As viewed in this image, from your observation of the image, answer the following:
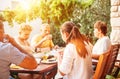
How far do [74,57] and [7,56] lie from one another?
0.77 m

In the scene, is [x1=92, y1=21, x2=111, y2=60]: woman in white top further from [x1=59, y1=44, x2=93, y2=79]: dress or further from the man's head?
the man's head

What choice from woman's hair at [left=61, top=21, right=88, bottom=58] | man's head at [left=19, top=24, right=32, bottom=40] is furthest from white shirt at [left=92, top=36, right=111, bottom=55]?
man's head at [left=19, top=24, right=32, bottom=40]

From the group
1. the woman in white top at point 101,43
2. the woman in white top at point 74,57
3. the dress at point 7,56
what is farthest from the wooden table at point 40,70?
the woman in white top at point 101,43

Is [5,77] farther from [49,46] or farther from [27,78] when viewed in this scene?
[49,46]

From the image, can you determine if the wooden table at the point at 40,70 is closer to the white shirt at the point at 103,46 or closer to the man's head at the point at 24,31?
the white shirt at the point at 103,46

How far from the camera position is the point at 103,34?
13.4ft

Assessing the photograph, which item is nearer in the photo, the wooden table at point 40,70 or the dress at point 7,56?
the dress at point 7,56

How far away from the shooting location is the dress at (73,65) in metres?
2.90

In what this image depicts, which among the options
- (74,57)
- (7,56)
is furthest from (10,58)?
(74,57)

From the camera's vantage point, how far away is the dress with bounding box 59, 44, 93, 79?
114 inches

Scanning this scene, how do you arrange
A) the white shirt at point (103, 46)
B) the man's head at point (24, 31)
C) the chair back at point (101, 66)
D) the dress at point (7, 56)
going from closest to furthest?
the dress at point (7, 56) → the chair back at point (101, 66) → the white shirt at point (103, 46) → the man's head at point (24, 31)

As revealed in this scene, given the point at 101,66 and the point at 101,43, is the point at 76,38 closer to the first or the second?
the point at 101,66

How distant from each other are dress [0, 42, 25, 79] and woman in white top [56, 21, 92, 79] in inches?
23.6

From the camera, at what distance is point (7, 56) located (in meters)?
2.43
